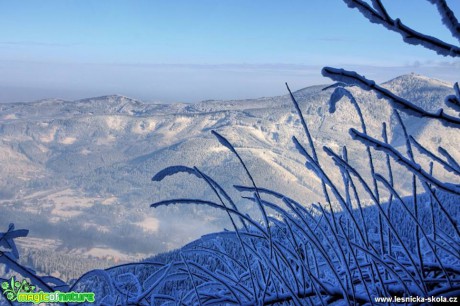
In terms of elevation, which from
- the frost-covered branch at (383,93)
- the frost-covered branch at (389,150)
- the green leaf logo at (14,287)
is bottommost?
the green leaf logo at (14,287)

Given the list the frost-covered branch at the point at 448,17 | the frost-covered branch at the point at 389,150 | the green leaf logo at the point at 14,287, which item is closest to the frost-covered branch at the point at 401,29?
the frost-covered branch at the point at 448,17

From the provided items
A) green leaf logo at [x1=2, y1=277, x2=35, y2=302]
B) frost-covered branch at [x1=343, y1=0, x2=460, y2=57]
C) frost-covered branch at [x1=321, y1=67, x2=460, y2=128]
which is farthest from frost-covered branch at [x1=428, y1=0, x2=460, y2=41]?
green leaf logo at [x1=2, y1=277, x2=35, y2=302]

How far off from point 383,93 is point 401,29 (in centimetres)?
10

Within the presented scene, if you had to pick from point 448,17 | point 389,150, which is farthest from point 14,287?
point 448,17

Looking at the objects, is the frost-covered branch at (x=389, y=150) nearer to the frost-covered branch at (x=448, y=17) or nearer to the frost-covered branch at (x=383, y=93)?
the frost-covered branch at (x=383, y=93)

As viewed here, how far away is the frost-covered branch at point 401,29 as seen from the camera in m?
0.61

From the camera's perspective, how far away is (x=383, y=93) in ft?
2.09

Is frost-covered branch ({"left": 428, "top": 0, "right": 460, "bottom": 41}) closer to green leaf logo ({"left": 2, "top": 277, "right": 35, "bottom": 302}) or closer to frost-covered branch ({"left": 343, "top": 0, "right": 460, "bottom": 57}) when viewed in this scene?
frost-covered branch ({"left": 343, "top": 0, "right": 460, "bottom": 57})

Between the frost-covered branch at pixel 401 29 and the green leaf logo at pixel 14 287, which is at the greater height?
the frost-covered branch at pixel 401 29

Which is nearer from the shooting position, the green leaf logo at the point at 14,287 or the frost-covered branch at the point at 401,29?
the frost-covered branch at the point at 401,29

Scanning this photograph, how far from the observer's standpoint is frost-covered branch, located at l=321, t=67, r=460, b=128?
0.62m

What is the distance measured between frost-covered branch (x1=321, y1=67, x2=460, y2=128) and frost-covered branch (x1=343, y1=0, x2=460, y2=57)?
83 mm

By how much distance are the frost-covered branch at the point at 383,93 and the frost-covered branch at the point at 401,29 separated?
0.08m

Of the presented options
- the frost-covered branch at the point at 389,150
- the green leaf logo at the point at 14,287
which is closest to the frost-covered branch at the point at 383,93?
the frost-covered branch at the point at 389,150
